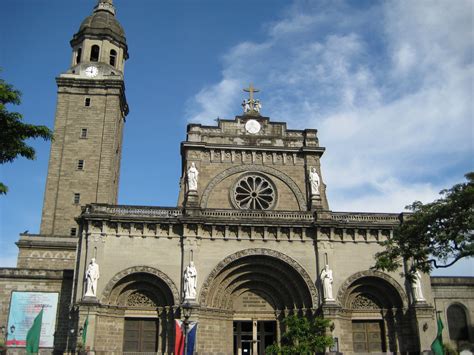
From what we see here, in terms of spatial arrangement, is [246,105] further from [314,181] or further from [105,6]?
[105,6]

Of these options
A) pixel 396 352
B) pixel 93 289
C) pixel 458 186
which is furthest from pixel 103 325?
pixel 458 186

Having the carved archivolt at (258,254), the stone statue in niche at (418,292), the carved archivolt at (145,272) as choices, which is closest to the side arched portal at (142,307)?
the carved archivolt at (145,272)

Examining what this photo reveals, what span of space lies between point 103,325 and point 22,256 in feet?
40.9

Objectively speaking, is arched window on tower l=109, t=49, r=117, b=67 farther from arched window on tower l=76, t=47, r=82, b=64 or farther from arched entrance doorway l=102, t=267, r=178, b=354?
arched entrance doorway l=102, t=267, r=178, b=354

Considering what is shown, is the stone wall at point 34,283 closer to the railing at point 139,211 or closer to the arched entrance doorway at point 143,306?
the arched entrance doorway at point 143,306

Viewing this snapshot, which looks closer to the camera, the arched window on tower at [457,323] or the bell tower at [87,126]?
the arched window on tower at [457,323]

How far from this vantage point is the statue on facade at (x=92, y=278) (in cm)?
2709

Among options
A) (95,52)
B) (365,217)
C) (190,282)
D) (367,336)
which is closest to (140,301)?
(190,282)

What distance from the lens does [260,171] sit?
111ft

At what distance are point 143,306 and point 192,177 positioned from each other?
28.4 ft

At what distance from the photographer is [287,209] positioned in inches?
1288

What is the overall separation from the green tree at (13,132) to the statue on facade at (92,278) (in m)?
12.0

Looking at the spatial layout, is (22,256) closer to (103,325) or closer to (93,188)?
(93,188)

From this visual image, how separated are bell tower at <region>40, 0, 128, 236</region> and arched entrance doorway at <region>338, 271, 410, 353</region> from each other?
787 inches
